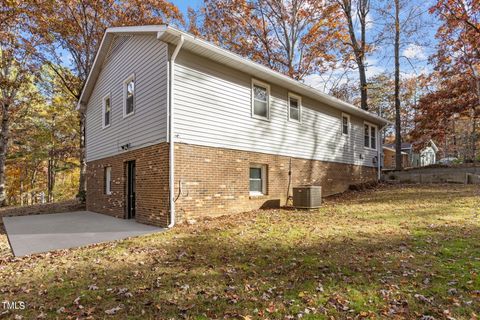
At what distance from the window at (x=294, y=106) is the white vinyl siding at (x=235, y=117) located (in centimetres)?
23

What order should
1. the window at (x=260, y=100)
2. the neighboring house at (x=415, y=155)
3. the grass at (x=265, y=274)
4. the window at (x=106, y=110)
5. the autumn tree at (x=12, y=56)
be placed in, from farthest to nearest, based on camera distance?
the neighboring house at (x=415, y=155) < the autumn tree at (x=12, y=56) < the window at (x=106, y=110) < the window at (x=260, y=100) < the grass at (x=265, y=274)

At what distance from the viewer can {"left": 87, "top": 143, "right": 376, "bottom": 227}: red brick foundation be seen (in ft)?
26.0

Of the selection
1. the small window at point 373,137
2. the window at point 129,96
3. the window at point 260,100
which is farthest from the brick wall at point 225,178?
the small window at point 373,137

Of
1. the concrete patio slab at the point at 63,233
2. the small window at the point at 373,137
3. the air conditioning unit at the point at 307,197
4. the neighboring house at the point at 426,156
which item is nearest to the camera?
the concrete patio slab at the point at 63,233

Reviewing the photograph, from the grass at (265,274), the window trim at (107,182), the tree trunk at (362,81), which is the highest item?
the tree trunk at (362,81)

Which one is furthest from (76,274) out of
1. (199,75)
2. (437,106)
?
(437,106)

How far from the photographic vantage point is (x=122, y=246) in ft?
19.8

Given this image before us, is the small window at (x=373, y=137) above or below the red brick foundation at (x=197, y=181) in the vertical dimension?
above

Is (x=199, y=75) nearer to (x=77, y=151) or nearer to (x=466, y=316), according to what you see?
(x=466, y=316)

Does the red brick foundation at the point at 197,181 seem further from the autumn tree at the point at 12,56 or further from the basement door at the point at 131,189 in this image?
the autumn tree at the point at 12,56

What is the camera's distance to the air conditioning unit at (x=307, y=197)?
32.5 ft

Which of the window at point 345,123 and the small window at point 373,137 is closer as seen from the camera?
the window at point 345,123

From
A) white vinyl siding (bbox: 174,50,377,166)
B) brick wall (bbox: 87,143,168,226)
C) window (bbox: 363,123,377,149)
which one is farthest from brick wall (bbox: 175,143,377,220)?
window (bbox: 363,123,377,149)

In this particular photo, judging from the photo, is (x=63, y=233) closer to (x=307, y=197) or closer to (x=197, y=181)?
(x=197, y=181)
